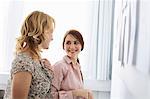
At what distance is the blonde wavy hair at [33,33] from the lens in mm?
1484

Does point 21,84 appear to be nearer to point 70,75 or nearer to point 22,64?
point 22,64

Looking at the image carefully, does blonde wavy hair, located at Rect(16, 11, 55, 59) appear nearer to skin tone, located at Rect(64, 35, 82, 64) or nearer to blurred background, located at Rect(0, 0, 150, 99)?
skin tone, located at Rect(64, 35, 82, 64)

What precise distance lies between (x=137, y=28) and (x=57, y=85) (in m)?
0.68

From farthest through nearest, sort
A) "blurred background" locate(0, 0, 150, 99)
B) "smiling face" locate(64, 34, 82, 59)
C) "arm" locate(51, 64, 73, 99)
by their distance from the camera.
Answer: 1. "blurred background" locate(0, 0, 150, 99)
2. "smiling face" locate(64, 34, 82, 59)
3. "arm" locate(51, 64, 73, 99)

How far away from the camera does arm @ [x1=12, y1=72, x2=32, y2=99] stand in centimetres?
140

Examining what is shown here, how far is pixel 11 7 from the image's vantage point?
342 centimetres

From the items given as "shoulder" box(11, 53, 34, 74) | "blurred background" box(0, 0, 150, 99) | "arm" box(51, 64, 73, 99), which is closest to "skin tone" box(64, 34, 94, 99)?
"arm" box(51, 64, 73, 99)

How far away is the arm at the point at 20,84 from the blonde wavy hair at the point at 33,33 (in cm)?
16

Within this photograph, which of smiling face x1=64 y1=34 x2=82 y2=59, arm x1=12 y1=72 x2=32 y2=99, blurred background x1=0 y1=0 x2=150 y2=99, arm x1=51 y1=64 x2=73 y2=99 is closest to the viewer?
arm x1=12 y1=72 x2=32 y2=99

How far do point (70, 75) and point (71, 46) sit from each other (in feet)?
0.71

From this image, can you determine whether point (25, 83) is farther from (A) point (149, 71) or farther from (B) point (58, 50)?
(B) point (58, 50)

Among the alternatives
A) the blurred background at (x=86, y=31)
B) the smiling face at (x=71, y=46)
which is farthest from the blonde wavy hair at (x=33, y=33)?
the blurred background at (x=86, y=31)

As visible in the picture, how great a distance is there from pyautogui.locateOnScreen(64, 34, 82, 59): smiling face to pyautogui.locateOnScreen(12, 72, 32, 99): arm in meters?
0.51

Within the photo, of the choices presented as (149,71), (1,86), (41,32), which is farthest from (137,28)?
(1,86)
